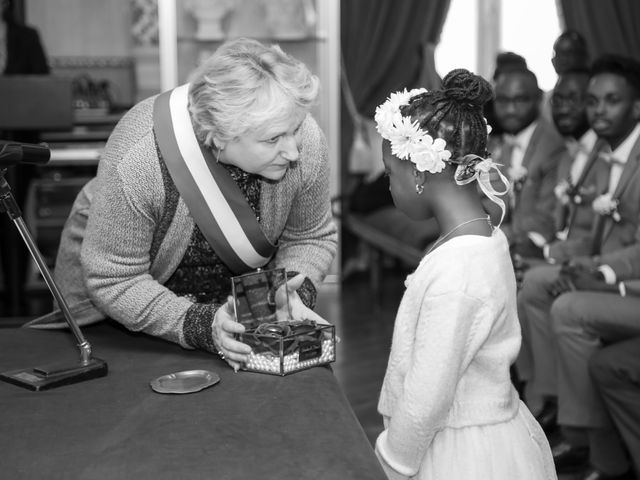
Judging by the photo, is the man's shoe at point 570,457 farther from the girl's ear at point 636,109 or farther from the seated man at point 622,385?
the girl's ear at point 636,109

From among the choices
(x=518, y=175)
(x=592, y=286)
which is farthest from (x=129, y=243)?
(x=518, y=175)

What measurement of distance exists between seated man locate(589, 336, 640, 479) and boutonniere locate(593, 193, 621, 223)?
2.15ft

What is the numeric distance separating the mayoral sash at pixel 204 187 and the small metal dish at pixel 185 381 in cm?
39

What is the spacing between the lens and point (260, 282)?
2.11 m

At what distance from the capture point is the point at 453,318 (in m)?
1.70

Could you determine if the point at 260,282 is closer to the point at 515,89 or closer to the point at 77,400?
the point at 77,400

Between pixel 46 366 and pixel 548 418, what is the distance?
228 cm

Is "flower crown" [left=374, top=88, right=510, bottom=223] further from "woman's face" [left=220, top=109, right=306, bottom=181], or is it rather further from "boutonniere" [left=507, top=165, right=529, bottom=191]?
"boutonniere" [left=507, top=165, right=529, bottom=191]

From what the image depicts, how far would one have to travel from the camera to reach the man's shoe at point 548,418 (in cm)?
363

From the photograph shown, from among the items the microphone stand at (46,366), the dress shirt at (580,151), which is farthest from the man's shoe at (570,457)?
the microphone stand at (46,366)

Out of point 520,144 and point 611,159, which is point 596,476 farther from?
point 520,144

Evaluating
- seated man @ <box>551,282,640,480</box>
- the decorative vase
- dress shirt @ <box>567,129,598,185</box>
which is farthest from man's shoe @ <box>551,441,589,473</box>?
the decorative vase

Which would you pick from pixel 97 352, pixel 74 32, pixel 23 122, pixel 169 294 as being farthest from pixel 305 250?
pixel 74 32

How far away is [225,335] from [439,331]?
0.52 metres
